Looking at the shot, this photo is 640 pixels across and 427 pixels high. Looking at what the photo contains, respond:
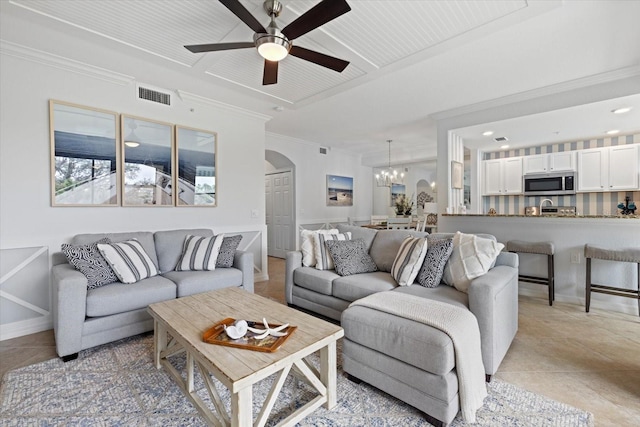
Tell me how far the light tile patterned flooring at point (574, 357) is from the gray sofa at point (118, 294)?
385 millimetres

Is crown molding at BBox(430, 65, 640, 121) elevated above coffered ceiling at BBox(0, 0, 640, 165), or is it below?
below

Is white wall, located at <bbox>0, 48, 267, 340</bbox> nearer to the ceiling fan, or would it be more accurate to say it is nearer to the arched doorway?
the ceiling fan

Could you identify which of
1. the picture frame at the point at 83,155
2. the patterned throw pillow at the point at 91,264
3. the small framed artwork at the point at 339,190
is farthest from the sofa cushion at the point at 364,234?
the small framed artwork at the point at 339,190

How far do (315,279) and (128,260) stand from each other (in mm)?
1753

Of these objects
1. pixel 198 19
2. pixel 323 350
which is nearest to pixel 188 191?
Result: pixel 198 19

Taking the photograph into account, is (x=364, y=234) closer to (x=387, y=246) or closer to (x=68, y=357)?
(x=387, y=246)

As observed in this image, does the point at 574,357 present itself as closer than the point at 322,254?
Yes

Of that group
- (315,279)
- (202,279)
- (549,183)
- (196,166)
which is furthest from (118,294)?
(549,183)

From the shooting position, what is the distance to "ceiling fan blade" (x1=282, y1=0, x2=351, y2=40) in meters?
1.68

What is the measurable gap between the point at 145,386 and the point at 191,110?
10.5ft

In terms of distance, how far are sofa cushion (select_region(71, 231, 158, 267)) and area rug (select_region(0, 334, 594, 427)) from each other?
1131 mm

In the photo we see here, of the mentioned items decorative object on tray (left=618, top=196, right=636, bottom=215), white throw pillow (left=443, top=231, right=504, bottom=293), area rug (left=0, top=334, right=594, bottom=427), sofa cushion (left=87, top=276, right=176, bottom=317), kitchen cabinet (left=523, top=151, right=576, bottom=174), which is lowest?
area rug (left=0, top=334, right=594, bottom=427)

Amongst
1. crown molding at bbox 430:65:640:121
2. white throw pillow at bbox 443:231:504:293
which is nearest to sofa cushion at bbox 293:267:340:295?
white throw pillow at bbox 443:231:504:293

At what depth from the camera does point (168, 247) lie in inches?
126
